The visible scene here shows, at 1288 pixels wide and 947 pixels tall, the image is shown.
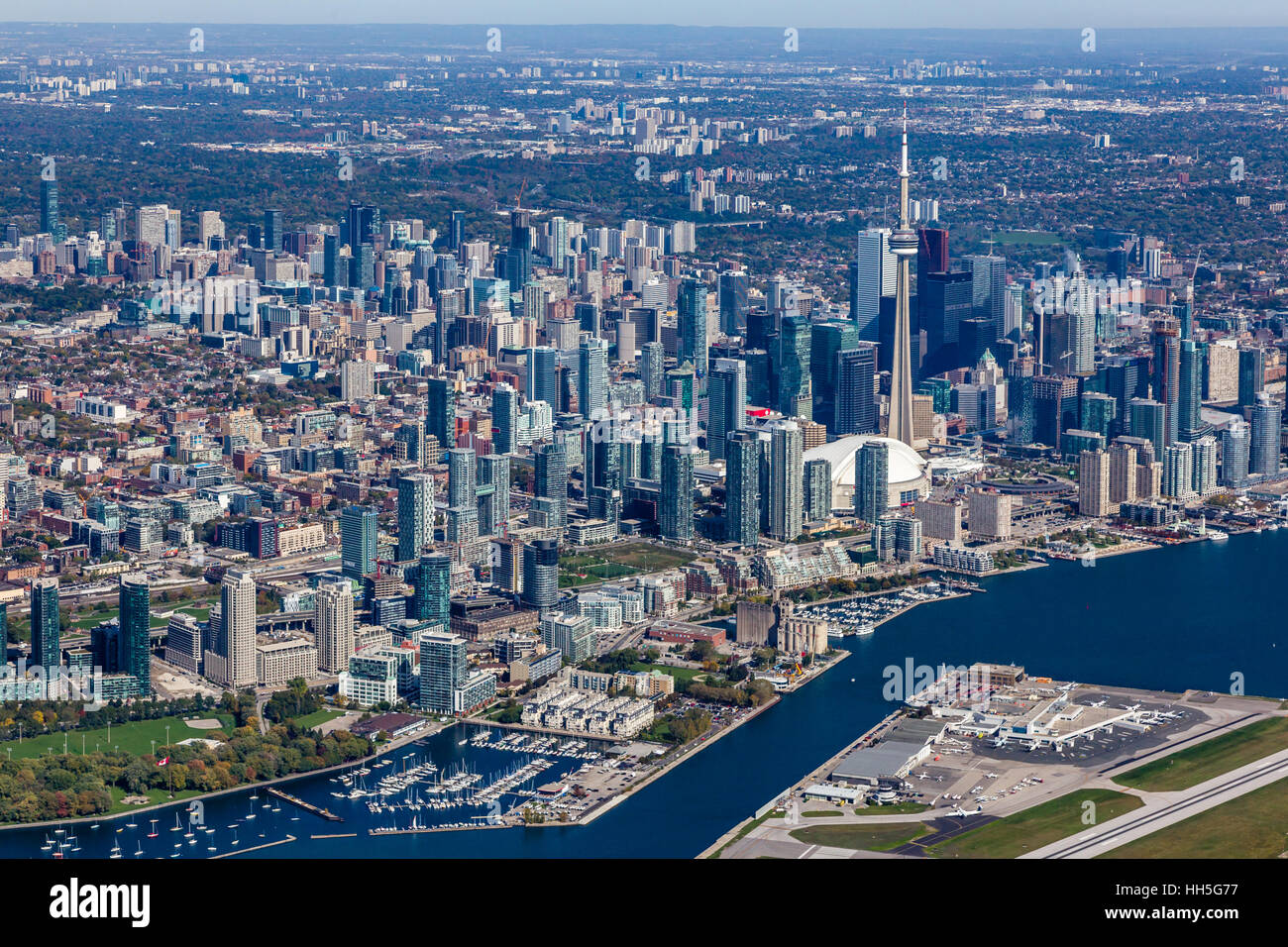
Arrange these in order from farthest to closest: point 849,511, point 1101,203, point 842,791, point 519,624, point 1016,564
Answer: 1. point 1101,203
2. point 849,511
3. point 1016,564
4. point 519,624
5. point 842,791

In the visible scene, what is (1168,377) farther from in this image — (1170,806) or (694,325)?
(1170,806)

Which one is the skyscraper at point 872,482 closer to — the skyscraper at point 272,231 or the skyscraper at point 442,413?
the skyscraper at point 442,413

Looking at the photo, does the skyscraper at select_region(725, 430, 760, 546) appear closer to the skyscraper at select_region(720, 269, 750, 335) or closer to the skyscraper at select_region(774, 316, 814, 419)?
the skyscraper at select_region(774, 316, 814, 419)

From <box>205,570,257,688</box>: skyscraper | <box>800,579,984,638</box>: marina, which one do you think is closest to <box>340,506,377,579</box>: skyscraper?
<box>205,570,257,688</box>: skyscraper

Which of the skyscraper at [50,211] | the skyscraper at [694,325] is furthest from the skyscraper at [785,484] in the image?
the skyscraper at [50,211]

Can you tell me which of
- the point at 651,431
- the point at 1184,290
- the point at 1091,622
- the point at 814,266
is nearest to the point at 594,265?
the point at 814,266
